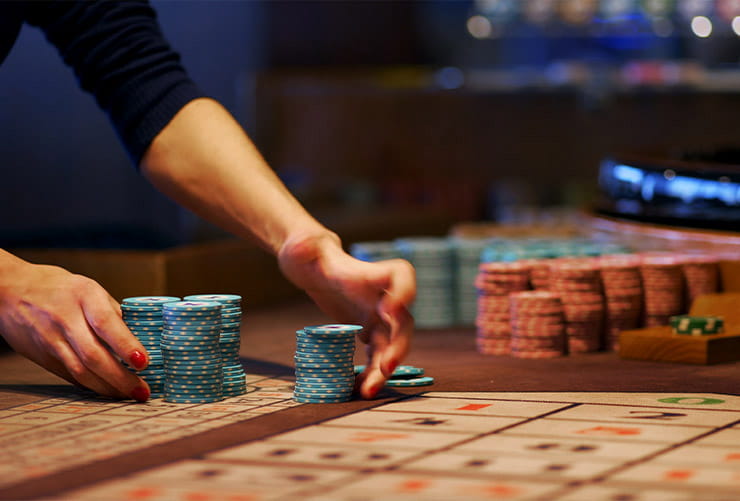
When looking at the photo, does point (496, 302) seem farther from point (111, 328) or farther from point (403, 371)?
point (111, 328)

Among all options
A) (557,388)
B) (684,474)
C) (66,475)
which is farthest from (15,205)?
(684,474)

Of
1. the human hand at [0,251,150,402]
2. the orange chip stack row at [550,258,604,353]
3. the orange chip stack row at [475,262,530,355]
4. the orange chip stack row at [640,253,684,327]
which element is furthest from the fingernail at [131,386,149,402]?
the orange chip stack row at [640,253,684,327]

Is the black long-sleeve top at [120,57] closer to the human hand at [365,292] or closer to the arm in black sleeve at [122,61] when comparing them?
the arm in black sleeve at [122,61]

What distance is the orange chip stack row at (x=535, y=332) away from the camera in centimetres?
323

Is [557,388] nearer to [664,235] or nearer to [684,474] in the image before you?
[684,474]

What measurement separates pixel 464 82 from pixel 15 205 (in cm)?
627

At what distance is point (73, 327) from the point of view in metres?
2.61

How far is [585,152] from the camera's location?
1070cm

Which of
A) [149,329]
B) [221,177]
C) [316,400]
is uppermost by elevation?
[221,177]

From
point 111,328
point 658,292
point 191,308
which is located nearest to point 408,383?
point 191,308

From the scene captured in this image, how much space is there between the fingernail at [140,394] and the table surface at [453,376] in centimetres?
23

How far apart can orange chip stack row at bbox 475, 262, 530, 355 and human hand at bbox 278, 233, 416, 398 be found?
1.89 ft

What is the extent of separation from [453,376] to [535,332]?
397 millimetres

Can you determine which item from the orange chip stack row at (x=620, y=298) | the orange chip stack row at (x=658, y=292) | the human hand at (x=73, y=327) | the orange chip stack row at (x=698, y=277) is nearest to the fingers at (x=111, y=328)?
the human hand at (x=73, y=327)
